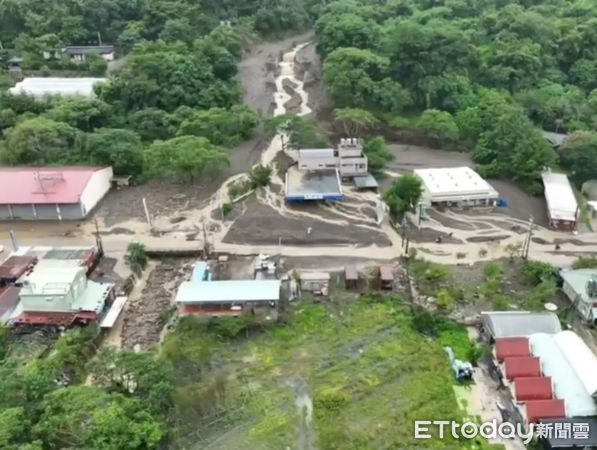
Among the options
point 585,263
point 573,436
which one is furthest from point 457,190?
point 573,436

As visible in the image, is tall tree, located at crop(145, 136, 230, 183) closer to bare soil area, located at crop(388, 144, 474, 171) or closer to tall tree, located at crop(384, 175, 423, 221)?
tall tree, located at crop(384, 175, 423, 221)

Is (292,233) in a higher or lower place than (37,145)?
lower

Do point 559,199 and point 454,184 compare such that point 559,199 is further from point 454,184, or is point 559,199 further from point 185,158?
point 185,158

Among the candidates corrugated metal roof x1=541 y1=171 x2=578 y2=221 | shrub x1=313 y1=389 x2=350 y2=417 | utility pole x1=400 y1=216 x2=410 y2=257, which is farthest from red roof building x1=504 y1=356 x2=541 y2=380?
corrugated metal roof x1=541 y1=171 x2=578 y2=221

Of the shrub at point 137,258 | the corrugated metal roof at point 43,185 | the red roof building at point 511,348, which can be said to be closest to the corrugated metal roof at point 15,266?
the shrub at point 137,258

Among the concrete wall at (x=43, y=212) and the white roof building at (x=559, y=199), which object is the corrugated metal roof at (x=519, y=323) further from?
the concrete wall at (x=43, y=212)

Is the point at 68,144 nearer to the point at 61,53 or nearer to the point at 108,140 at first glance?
the point at 108,140
